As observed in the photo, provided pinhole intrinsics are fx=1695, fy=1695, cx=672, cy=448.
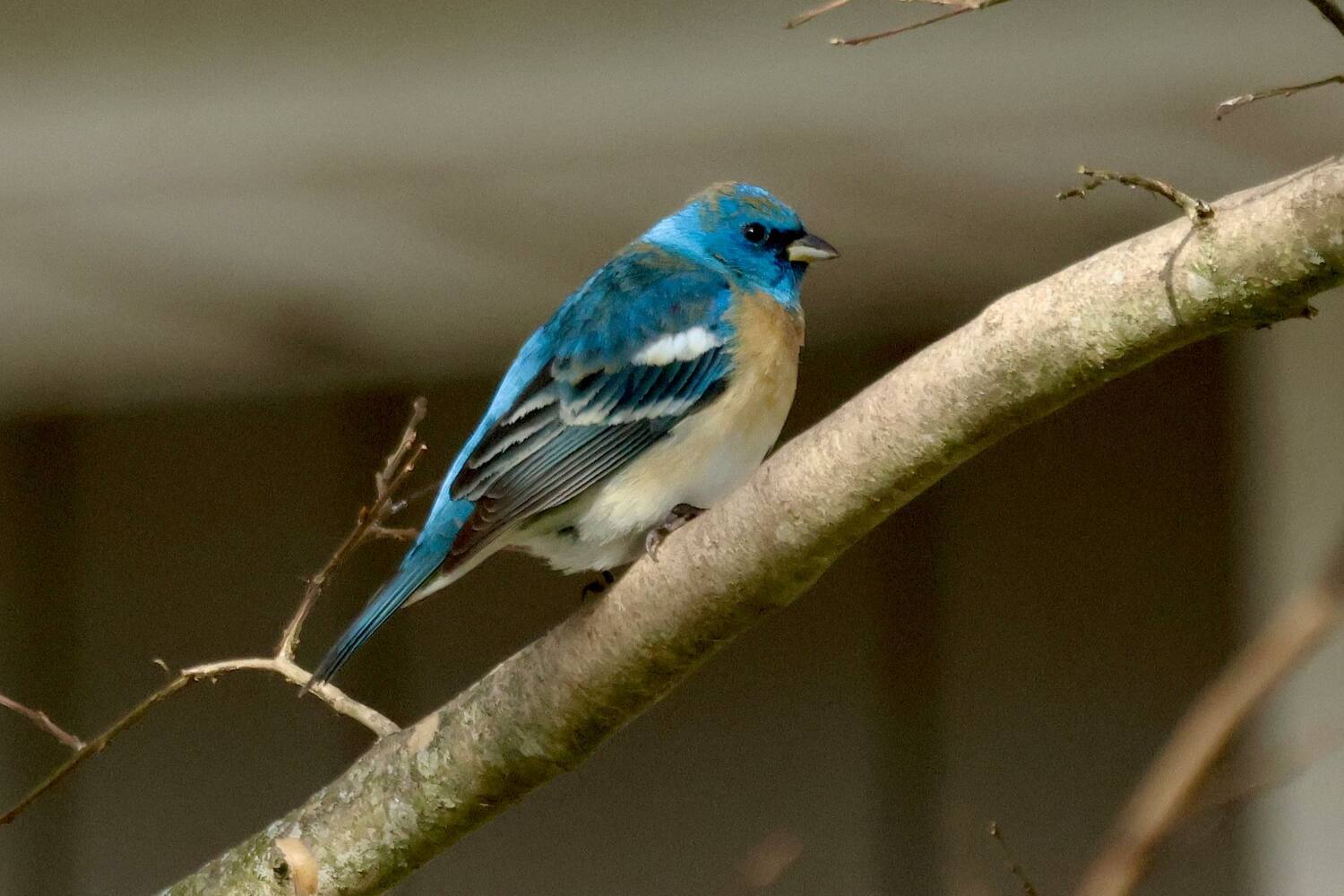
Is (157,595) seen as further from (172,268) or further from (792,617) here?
(792,617)

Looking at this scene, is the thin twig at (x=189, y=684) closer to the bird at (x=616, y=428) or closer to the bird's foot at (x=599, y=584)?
the bird at (x=616, y=428)

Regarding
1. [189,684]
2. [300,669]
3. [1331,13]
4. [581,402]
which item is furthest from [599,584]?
[1331,13]

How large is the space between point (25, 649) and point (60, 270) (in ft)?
4.19

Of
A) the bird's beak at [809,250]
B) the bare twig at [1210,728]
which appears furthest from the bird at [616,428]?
the bare twig at [1210,728]

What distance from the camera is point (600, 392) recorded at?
96.8 inches

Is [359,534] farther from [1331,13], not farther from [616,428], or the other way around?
[1331,13]

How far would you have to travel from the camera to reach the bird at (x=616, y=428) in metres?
2.28

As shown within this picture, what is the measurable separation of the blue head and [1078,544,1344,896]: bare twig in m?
2.09

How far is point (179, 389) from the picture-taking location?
4238mm

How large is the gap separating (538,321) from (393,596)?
66.2 inches

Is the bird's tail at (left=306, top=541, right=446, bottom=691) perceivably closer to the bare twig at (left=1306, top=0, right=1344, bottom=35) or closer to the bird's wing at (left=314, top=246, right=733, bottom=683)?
the bird's wing at (left=314, top=246, right=733, bottom=683)

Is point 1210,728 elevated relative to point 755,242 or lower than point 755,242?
elevated

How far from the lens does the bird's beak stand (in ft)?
9.02

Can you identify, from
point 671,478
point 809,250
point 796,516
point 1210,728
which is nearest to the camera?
point 1210,728
